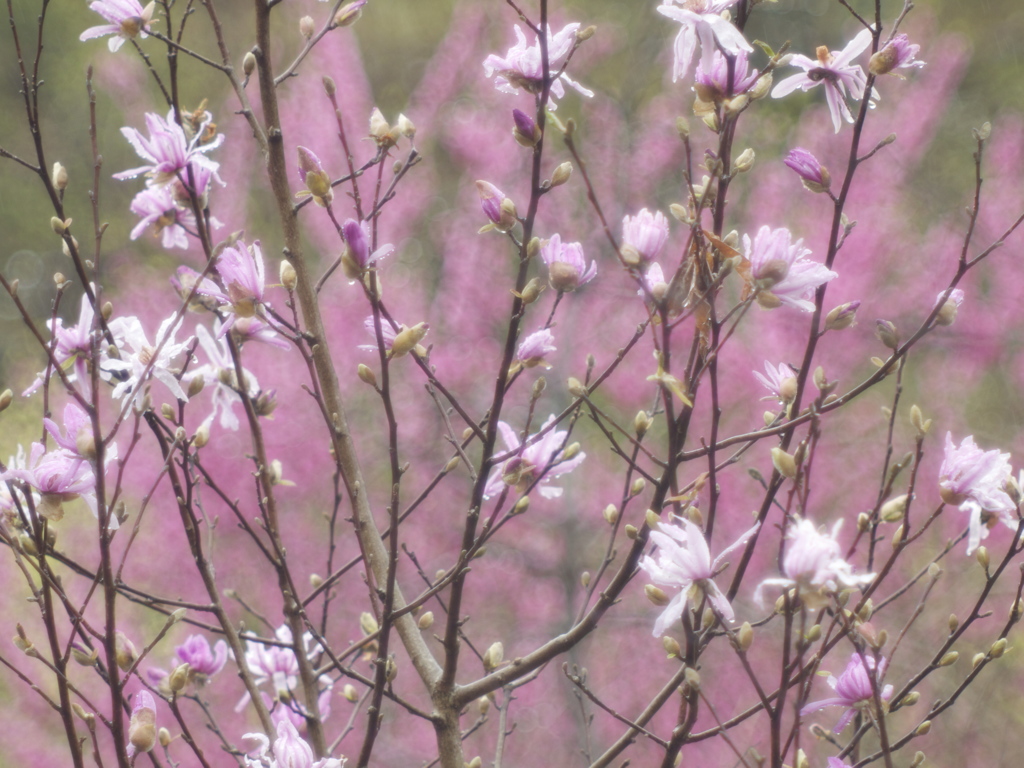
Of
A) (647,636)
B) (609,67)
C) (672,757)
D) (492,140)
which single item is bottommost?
(672,757)

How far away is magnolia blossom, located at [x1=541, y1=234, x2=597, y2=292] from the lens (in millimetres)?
842

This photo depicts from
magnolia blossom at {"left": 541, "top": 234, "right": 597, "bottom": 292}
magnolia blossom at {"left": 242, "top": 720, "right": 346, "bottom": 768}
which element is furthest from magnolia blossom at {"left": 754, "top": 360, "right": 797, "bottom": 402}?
magnolia blossom at {"left": 242, "top": 720, "right": 346, "bottom": 768}

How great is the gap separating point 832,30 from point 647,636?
4.71 m

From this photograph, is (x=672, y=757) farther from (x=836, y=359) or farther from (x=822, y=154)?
(x=822, y=154)

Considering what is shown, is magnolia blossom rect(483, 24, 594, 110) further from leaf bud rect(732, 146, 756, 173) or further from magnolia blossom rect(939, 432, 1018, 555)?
magnolia blossom rect(939, 432, 1018, 555)

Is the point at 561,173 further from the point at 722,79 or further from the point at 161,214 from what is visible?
the point at 161,214

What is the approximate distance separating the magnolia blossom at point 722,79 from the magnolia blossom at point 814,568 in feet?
1.26

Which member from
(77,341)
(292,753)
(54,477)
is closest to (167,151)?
(77,341)

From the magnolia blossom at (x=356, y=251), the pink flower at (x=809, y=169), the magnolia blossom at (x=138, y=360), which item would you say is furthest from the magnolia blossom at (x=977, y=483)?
the magnolia blossom at (x=138, y=360)

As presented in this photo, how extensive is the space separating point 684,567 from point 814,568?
124mm

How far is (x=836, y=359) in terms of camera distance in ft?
9.95

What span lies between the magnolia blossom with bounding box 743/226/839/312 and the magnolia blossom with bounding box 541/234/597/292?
150mm

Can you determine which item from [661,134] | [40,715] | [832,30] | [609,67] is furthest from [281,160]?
[832,30]

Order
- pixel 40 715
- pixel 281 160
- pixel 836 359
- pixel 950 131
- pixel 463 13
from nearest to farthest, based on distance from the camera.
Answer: pixel 281 160 → pixel 836 359 → pixel 40 715 → pixel 463 13 → pixel 950 131
